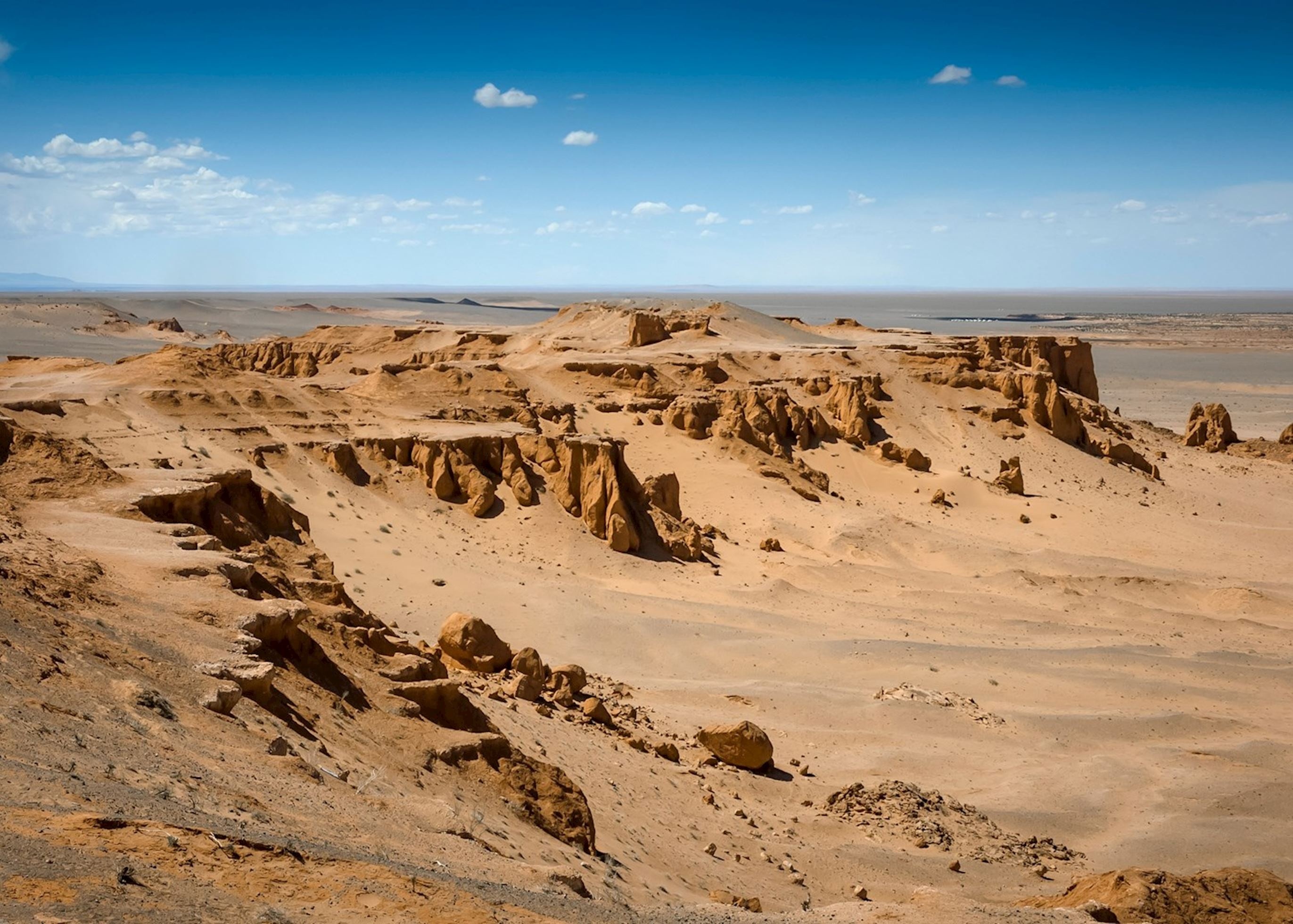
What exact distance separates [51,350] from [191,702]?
190ft

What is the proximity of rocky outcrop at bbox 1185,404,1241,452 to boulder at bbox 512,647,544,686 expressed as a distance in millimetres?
33644

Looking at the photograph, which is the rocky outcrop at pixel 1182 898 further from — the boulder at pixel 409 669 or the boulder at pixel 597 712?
the boulder at pixel 409 669

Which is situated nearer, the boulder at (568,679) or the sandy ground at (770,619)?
the sandy ground at (770,619)

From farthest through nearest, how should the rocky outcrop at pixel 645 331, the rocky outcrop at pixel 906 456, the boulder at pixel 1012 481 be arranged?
the rocky outcrop at pixel 645 331 < the rocky outcrop at pixel 906 456 < the boulder at pixel 1012 481

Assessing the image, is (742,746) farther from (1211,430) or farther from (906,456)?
(1211,430)

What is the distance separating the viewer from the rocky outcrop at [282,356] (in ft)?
132

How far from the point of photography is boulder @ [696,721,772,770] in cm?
1088

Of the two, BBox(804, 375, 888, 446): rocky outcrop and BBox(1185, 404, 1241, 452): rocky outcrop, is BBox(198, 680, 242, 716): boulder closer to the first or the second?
BBox(804, 375, 888, 446): rocky outcrop

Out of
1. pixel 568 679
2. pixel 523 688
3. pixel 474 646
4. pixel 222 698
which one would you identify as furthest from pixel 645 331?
pixel 222 698

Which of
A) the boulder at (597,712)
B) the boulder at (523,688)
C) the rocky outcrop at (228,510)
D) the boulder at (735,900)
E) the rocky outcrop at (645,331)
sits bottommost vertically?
the boulder at (597,712)

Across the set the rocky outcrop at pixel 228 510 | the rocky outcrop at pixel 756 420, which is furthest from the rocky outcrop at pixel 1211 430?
the rocky outcrop at pixel 228 510

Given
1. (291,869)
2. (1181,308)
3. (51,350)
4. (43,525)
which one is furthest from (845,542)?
(1181,308)

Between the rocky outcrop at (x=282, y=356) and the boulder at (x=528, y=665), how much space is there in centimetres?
3030

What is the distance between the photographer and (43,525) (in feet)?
31.3
